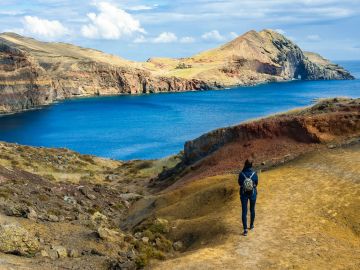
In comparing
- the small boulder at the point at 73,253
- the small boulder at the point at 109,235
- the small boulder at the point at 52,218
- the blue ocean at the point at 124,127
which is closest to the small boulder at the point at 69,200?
the small boulder at the point at 52,218

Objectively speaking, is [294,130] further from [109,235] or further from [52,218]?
[52,218]

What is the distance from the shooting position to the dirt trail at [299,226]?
803 inches

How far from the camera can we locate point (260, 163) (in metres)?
40.7

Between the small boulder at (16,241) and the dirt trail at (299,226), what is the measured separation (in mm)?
6080

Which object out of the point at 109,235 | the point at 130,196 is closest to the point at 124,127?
the point at 130,196

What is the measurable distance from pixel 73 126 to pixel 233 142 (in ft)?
366

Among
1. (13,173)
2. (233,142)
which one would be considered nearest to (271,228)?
(233,142)

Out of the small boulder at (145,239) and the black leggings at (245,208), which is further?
the small boulder at (145,239)

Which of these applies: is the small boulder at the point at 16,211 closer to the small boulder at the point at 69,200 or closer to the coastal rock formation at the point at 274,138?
the small boulder at the point at 69,200

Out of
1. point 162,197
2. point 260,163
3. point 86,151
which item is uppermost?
point 260,163

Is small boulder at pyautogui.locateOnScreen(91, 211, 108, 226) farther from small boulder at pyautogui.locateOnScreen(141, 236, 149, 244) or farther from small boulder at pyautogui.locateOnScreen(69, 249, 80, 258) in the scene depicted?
small boulder at pyautogui.locateOnScreen(69, 249, 80, 258)

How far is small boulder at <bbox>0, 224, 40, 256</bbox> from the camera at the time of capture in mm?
21711

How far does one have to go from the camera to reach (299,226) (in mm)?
23797

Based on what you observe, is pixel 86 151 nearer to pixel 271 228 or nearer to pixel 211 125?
pixel 211 125
